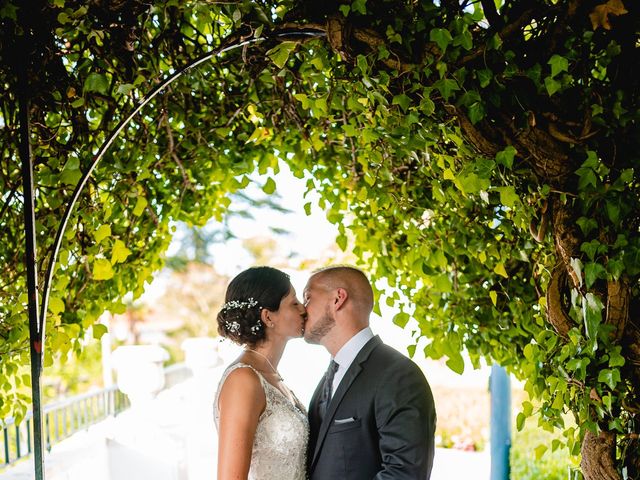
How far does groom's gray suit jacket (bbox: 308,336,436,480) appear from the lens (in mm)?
2006

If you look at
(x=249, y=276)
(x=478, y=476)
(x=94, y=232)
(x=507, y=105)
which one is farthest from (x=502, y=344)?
(x=478, y=476)

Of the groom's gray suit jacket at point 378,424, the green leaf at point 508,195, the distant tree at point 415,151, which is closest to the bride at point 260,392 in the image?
the groom's gray suit jacket at point 378,424

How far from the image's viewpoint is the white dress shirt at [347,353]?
2.25 m

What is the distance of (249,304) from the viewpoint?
239 cm

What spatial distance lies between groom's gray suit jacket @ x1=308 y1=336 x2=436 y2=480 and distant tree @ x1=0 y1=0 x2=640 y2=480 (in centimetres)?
23

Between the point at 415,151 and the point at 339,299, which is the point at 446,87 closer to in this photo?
the point at 415,151

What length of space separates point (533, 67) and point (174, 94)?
1395 mm

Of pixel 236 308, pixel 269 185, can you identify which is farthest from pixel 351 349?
pixel 269 185

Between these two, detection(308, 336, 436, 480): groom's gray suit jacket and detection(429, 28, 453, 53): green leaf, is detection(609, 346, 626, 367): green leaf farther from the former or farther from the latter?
detection(429, 28, 453, 53): green leaf

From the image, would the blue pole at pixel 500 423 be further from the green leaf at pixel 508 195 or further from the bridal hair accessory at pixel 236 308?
the green leaf at pixel 508 195

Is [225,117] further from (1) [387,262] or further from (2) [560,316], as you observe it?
(2) [560,316]

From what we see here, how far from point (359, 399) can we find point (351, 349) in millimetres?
198

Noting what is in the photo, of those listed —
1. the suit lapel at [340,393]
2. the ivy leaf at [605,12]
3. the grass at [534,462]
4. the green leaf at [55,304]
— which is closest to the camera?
the ivy leaf at [605,12]

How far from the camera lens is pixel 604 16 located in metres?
1.51
